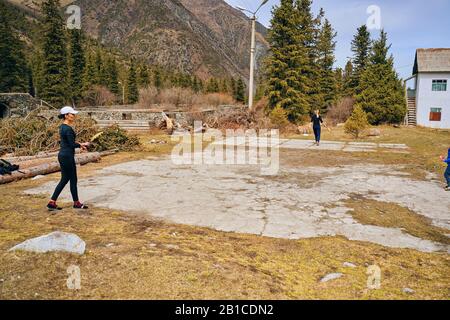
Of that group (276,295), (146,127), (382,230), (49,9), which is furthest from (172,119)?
(49,9)

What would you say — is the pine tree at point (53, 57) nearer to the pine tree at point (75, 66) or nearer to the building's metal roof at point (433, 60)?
the pine tree at point (75, 66)

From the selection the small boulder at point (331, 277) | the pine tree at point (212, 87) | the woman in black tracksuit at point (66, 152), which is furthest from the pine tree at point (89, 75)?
the small boulder at point (331, 277)

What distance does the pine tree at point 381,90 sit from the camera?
31719mm

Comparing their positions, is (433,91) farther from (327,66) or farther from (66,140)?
(66,140)

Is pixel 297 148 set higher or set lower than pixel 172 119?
lower

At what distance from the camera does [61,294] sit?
308 cm

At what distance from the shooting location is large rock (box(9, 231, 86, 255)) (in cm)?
392

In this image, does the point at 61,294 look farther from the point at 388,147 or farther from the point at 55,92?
the point at 55,92

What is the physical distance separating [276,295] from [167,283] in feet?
3.62

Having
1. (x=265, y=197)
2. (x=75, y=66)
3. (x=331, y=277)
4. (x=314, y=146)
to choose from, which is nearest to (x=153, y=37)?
(x=75, y=66)

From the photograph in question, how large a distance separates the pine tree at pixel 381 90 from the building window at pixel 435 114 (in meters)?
3.86

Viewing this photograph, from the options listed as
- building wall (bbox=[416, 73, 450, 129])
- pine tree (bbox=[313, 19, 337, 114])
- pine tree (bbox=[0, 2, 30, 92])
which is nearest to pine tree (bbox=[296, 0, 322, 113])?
pine tree (bbox=[313, 19, 337, 114])

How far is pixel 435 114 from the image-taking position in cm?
3416

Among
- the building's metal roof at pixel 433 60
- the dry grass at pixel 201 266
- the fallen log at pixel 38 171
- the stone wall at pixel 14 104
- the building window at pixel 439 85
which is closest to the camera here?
the dry grass at pixel 201 266
